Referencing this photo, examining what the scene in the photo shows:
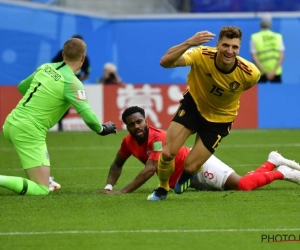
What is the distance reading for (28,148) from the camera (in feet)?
36.9

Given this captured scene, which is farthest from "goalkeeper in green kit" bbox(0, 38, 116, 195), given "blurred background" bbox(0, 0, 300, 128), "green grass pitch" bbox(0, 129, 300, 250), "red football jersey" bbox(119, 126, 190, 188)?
"blurred background" bbox(0, 0, 300, 128)

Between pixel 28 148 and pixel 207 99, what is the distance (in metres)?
2.29

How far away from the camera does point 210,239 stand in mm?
8211

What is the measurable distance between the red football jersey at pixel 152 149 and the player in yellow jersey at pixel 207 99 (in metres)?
0.56

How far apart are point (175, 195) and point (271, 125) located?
11032 millimetres

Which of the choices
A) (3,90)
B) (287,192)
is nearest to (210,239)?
(287,192)

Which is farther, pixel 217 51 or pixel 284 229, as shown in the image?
pixel 217 51

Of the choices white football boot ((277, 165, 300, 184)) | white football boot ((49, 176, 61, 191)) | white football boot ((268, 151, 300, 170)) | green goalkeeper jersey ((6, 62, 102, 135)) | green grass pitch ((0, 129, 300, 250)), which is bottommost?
white football boot ((49, 176, 61, 191))

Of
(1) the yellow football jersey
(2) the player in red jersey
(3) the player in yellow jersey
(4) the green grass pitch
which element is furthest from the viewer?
(2) the player in red jersey

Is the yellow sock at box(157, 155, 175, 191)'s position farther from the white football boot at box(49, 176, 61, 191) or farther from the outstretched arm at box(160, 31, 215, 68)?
the white football boot at box(49, 176, 61, 191)

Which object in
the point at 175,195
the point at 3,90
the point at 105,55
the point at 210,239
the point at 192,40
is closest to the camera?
the point at 210,239

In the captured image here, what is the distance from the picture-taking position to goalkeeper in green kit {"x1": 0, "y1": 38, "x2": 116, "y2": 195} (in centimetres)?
1102

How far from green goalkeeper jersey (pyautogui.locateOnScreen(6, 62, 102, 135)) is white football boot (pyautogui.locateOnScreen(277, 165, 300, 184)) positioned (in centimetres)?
254

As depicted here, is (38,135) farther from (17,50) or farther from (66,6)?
(66,6)
